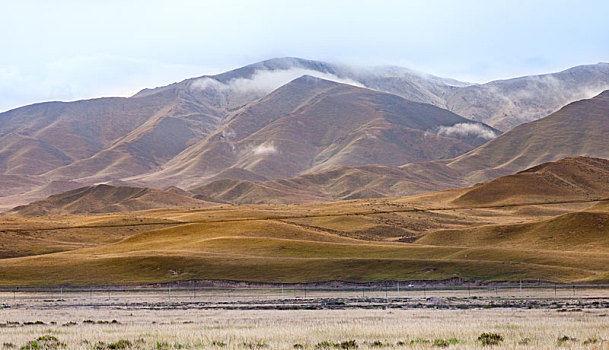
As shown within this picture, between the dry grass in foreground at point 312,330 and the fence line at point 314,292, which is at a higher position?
the dry grass in foreground at point 312,330

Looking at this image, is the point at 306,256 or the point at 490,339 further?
the point at 306,256

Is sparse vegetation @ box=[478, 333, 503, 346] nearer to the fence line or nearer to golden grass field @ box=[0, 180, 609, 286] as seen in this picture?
the fence line

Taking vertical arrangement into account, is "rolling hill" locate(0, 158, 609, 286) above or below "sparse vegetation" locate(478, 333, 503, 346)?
below

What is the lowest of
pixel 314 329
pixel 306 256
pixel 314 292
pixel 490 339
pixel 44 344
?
pixel 314 292

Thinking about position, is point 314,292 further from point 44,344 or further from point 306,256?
point 44,344

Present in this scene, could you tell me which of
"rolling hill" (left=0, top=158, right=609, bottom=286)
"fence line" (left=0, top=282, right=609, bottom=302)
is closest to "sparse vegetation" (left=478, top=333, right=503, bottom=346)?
"fence line" (left=0, top=282, right=609, bottom=302)

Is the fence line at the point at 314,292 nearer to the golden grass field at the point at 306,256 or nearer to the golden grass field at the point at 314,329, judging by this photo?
the golden grass field at the point at 306,256

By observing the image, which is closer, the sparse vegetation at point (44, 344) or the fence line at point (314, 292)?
the sparse vegetation at point (44, 344)

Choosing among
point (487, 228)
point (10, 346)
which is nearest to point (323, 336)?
point (10, 346)

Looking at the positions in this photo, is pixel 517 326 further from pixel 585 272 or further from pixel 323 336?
pixel 585 272

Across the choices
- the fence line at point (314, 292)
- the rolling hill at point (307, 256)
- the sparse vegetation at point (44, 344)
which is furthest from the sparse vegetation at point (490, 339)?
the rolling hill at point (307, 256)

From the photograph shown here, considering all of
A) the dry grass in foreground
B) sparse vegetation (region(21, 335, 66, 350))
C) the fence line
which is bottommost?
the fence line

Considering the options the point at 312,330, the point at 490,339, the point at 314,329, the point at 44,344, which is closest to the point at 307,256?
the point at 314,329

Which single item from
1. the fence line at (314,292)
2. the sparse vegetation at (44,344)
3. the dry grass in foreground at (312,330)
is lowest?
the fence line at (314,292)
